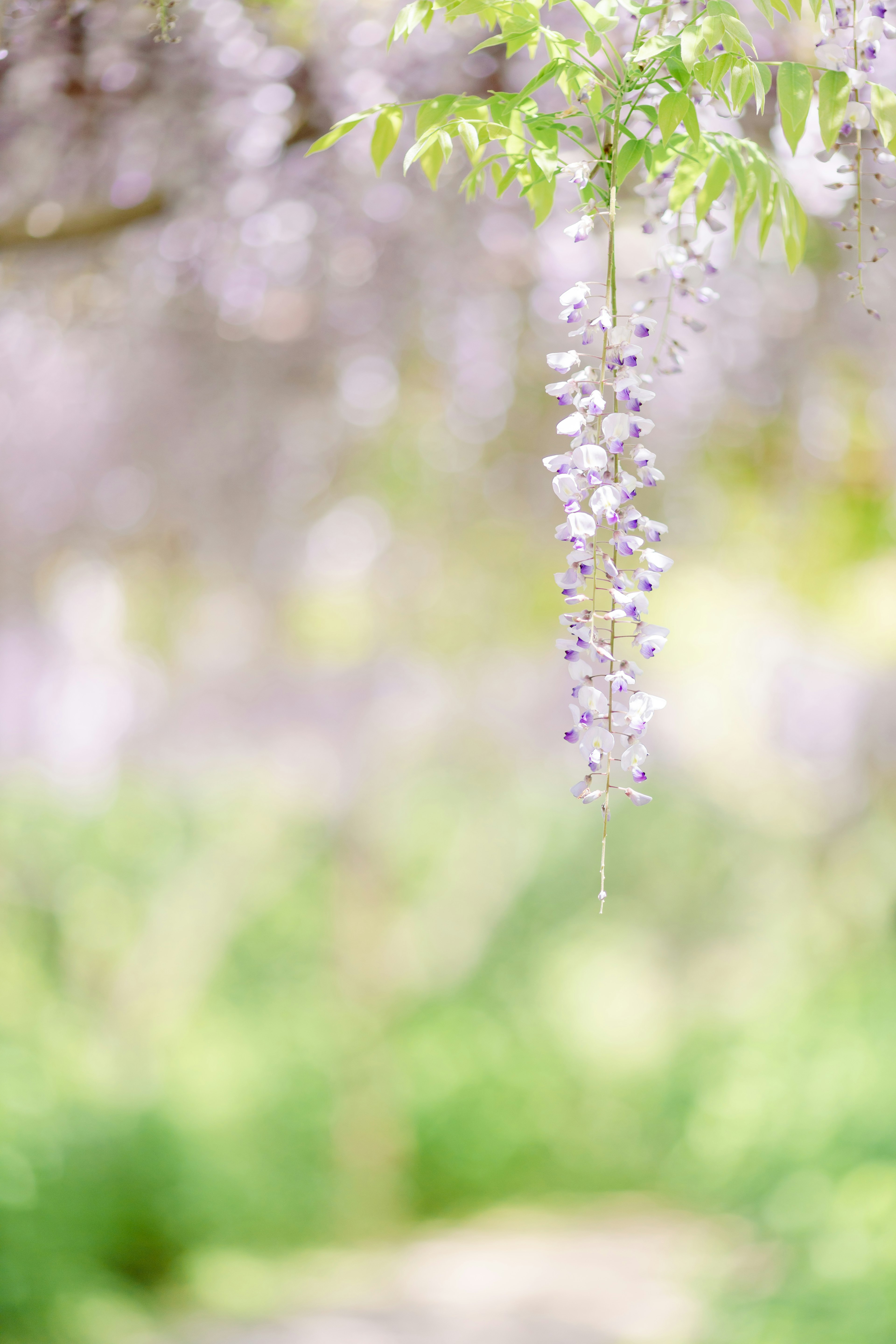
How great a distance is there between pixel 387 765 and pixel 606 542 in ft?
12.6

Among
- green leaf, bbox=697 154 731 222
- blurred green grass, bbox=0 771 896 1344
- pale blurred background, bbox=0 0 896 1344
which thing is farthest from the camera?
blurred green grass, bbox=0 771 896 1344

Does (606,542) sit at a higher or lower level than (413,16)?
lower

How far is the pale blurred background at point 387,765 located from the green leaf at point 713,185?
79 centimetres

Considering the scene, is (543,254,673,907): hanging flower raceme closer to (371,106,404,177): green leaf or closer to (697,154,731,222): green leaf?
(697,154,731,222): green leaf

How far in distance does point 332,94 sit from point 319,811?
385 cm

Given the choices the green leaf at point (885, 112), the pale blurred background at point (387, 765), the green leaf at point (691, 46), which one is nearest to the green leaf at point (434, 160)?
the green leaf at point (691, 46)

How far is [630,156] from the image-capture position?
35.2 inches


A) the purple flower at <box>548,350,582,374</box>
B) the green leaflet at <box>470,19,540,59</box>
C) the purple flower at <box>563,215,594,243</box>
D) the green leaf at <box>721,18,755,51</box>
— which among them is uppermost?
the green leaflet at <box>470,19,540,59</box>

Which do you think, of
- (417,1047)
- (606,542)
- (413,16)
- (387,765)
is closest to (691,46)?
(413,16)

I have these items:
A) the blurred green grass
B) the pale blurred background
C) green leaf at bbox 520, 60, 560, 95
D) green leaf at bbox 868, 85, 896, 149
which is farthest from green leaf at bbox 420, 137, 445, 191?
the blurred green grass

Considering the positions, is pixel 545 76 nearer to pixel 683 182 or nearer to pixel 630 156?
pixel 630 156

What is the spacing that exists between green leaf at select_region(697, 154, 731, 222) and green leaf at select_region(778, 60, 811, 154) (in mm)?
73

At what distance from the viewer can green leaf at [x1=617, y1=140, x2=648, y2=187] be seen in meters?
0.89

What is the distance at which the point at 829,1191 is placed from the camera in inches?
117
